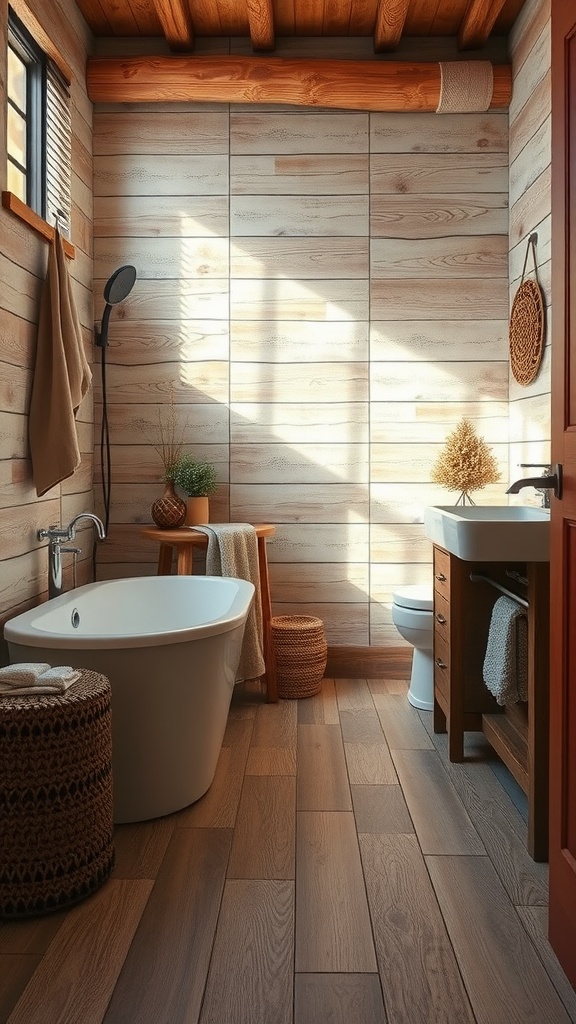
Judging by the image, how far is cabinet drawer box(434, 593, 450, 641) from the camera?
295 cm

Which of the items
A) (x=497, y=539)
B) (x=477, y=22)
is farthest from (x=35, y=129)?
(x=497, y=539)

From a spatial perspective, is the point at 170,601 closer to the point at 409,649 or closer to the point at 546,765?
the point at 409,649

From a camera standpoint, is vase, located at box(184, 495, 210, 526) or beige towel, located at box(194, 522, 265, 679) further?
vase, located at box(184, 495, 210, 526)

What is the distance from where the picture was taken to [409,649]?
3998mm

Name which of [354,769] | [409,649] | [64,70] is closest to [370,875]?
[354,769]

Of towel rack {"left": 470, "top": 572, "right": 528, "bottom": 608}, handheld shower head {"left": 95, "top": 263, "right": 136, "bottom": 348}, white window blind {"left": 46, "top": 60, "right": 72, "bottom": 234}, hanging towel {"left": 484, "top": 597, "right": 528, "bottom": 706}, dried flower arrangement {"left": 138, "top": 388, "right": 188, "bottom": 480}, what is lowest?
hanging towel {"left": 484, "top": 597, "right": 528, "bottom": 706}

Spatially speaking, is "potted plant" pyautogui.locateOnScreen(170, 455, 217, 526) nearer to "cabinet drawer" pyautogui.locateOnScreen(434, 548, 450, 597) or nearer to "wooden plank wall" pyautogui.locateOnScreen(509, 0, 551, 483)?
"cabinet drawer" pyautogui.locateOnScreen(434, 548, 450, 597)

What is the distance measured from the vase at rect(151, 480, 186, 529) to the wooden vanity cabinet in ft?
3.77

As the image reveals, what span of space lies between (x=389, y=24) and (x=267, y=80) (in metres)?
0.57

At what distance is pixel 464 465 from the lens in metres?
3.75

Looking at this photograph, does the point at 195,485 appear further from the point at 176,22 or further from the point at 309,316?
the point at 176,22

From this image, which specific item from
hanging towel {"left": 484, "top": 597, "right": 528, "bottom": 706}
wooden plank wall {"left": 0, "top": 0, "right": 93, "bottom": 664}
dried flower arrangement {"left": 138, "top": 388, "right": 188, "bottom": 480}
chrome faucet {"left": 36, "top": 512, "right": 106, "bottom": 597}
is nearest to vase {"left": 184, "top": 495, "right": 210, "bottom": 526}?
dried flower arrangement {"left": 138, "top": 388, "right": 188, "bottom": 480}

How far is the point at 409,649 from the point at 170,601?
1.27 m

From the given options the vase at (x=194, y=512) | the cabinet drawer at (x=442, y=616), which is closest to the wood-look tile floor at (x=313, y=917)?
the cabinet drawer at (x=442, y=616)
